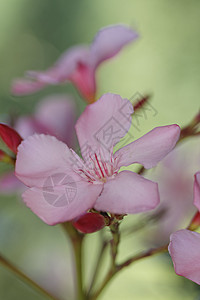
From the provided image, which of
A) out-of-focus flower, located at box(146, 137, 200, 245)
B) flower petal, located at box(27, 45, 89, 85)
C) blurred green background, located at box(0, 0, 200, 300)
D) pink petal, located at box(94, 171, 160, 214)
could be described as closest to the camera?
pink petal, located at box(94, 171, 160, 214)

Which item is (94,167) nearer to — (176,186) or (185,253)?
(185,253)

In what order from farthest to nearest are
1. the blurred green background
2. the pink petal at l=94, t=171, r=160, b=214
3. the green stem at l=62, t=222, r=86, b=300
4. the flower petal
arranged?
the blurred green background
the flower petal
the green stem at l=62, t=222, r=86, b=300
the pink petal at l=94, t=171, r=160, b=214

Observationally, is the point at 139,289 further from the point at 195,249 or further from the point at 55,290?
the point at 195,249

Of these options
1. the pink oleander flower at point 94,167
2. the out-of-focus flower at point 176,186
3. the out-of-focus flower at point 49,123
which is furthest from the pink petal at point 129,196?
the out-of-focus flower at point 176,186

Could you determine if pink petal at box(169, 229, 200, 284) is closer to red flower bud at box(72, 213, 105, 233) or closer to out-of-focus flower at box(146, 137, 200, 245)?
red flower bud at box(72, 213, 105, 233)

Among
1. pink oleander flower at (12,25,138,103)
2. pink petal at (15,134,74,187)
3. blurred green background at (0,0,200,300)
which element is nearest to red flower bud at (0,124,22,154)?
pink petal at (15,134,74,187)

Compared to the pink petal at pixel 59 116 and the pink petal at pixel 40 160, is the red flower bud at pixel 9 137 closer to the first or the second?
the pink petal at pixel 40 160
